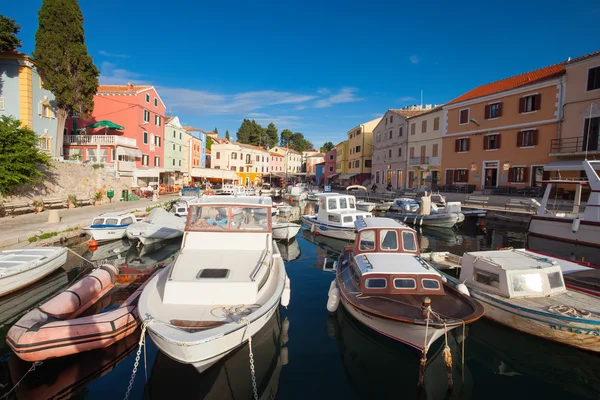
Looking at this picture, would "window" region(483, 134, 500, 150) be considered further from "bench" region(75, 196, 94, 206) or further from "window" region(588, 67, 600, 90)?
"bench" region(75, 196, 94, 206)

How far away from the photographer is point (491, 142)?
33.7 metres

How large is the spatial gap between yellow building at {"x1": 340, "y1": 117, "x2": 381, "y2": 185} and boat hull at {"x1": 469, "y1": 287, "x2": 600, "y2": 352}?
171 ft

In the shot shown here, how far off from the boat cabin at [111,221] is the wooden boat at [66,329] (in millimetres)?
10290

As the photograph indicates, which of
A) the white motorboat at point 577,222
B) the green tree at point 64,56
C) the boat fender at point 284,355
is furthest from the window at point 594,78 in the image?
the green tree at point 64,56

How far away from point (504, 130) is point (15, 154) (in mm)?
39070

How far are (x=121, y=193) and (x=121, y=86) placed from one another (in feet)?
51.6

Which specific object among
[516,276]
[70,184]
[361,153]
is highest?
[361,153]

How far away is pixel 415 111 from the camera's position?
49406mm

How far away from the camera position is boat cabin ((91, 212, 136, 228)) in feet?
59.6

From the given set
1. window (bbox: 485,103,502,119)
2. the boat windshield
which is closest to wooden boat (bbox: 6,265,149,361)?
the boat windshield

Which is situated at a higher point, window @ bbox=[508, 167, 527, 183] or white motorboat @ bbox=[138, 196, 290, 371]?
window @ bbox=[508, 167, 527, 183]

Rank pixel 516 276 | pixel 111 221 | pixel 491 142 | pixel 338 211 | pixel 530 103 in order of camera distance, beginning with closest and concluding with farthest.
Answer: pixel 516 276
pixel 111 221
pixel 338 211
pixel 530 103
pixel 491 142

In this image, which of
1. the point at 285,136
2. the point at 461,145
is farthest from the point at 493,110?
the point at 285,136

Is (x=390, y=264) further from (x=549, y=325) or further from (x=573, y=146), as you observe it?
(x=573, y=146)
